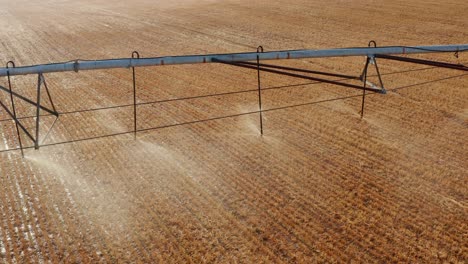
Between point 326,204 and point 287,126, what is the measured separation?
11.6 ft

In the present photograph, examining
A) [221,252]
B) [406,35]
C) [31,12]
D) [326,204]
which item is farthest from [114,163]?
[31,12]

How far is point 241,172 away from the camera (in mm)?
8633

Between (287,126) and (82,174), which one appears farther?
(287,126)

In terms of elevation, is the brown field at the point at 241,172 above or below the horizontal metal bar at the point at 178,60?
below

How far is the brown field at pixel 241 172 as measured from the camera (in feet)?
21.6

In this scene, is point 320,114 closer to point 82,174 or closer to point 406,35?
point 82,174

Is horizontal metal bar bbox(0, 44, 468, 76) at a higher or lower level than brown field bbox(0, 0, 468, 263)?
higher

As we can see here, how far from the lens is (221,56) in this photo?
9086mm

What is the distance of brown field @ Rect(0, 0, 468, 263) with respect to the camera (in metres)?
6.58

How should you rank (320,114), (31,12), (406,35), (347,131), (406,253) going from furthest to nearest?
(31,12) < (406,35) < (320,114) < (347,131) < (406,253)

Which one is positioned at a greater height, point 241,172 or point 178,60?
point 178,60

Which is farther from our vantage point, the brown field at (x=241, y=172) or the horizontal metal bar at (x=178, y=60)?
the horizontal metal bar at (x=178, y=60)

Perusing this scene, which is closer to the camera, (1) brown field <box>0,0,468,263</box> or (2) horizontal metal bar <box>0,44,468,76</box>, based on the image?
(1) brown field <box>0,0,468,263</box>

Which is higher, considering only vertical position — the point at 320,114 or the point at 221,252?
the point at 320,114
